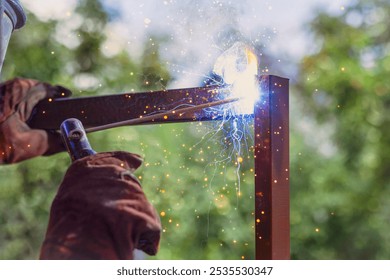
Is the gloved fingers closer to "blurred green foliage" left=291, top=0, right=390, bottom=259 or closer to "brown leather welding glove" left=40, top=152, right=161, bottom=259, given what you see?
"brown leather welding glove" left=40, top=152, right=161, bottom=259

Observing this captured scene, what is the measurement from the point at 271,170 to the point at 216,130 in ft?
1.62

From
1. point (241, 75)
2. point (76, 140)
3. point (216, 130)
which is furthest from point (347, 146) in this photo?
point (76, 140)

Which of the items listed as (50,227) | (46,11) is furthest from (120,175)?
(46,11)

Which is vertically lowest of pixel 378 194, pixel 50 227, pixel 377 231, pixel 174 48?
pixel 50 227

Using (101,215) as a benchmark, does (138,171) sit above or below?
above

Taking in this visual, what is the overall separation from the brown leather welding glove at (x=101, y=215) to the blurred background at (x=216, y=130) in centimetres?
48

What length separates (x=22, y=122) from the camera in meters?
1.01

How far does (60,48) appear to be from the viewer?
156 centimetres

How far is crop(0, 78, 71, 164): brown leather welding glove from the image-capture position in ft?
3.29

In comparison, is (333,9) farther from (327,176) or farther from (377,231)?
(377,231)

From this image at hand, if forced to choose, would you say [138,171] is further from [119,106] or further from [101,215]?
[101,215]

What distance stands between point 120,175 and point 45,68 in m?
0.97

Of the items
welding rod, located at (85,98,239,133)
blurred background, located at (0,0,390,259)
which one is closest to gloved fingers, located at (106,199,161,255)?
welding rod, located at (85,98,239,133)

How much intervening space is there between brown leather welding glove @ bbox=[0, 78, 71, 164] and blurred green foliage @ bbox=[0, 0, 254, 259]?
1.11ft
